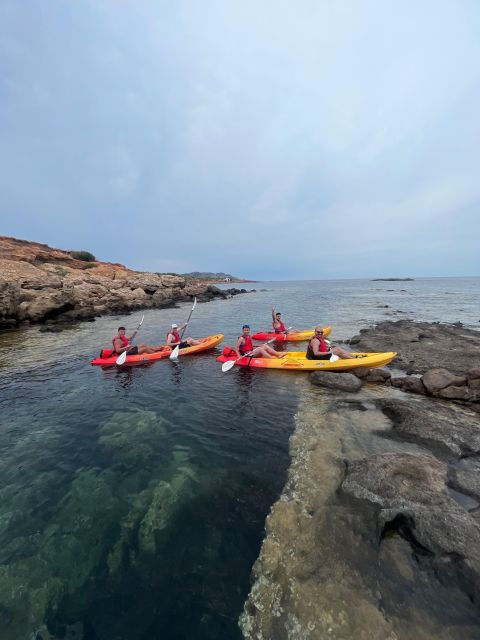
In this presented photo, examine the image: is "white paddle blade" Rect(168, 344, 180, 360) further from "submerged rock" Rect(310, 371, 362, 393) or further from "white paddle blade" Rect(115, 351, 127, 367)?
"submerged rock" Rect(310, 371, 362, 393)

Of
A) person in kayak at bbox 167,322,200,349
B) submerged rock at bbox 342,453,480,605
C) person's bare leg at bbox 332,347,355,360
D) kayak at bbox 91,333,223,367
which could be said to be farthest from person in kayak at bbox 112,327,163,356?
submerged rock at bbox 342,453,480,605

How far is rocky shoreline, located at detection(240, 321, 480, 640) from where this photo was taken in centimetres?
350

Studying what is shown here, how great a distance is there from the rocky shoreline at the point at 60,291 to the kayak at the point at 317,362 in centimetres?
2168

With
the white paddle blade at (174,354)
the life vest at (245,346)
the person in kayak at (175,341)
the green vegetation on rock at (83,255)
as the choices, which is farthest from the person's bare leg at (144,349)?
the green vegetation on rock at (83,255)

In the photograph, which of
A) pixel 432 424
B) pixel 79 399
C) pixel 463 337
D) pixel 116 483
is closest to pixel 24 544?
pixel 116 483

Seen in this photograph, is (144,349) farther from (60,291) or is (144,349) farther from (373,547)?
(60,291)

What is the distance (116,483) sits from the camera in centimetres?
618

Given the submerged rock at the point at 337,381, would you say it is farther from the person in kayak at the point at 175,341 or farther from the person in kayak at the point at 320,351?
the person in kayak at the point at 175,341

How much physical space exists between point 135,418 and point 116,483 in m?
2.98

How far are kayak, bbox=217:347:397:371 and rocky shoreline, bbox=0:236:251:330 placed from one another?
2168cm

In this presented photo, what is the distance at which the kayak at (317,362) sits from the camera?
1209 cm

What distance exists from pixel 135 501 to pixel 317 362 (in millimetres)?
8794

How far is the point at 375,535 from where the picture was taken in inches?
177

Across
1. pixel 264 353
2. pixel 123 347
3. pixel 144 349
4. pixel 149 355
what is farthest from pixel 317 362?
pixel 123 347
